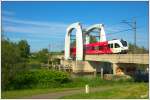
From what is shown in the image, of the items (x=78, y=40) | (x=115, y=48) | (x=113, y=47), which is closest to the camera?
(x=115, y=48)

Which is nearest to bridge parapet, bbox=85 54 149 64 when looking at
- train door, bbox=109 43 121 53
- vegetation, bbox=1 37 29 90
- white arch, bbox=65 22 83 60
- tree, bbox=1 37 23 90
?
train door, bbox=109 43 121 53

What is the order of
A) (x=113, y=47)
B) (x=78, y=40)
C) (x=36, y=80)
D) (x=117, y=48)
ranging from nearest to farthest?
(x=36, y=80) < (x=117, y=48) < (x=113, y=47) < (x=78, y=40)

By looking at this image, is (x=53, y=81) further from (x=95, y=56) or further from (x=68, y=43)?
(x=68, y=43)

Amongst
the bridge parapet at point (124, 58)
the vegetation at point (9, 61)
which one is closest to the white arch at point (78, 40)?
the bridge parapet at point (124, 58)

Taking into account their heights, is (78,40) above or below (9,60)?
above

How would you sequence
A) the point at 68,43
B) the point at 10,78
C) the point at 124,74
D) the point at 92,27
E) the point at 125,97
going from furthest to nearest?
Answer: the point at 68,43, the point at 92,27, the point at 124,74, the point at 10,78, the point at 125,97

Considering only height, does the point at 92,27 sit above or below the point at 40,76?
above

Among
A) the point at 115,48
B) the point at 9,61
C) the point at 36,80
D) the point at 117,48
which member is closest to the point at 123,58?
the point at 117,48

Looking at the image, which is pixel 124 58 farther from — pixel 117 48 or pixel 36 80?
pixel 36 80

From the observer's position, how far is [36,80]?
90.9ft

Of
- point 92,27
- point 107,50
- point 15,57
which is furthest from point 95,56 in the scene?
point 15,57

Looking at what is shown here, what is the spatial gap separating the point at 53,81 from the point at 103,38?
79.2 ft

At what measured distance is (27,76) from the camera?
27172 millimetres

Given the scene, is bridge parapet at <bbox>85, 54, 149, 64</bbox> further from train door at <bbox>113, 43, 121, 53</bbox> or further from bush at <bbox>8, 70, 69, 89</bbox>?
bush at <bbox>8, 70, 69, 89</bbox>
